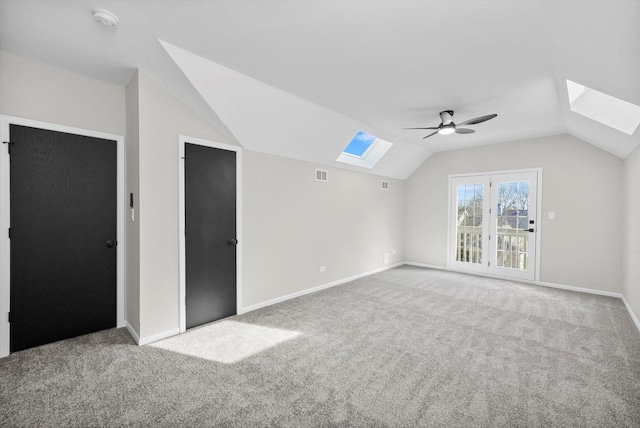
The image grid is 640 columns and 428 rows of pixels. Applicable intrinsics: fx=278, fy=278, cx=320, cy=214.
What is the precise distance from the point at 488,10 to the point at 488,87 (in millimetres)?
1417

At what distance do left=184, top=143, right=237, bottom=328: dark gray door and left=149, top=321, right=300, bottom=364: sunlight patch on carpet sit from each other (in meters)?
0.25

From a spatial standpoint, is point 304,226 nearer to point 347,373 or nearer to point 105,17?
point 347,373

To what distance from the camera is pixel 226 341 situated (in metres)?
2.84

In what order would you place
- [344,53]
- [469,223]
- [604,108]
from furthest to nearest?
[469,223] < [604,108] < [344,53]

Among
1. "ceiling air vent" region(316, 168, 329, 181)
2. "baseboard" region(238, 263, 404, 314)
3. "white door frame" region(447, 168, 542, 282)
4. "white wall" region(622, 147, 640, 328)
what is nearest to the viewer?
"white wall" region(622, 147, 640, 328)

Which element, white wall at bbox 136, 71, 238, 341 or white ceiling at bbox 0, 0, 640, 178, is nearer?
white ceiling at bbox 0, 0, 640, 178

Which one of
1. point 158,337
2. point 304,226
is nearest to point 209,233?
point 158,337

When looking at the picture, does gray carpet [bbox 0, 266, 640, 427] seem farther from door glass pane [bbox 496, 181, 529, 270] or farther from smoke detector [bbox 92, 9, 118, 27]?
smoke detector [bbox 92, 9, 118, 27]

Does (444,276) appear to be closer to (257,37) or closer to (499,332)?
(499,332)

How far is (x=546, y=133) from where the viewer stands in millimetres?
4855

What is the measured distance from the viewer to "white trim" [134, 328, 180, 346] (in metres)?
2.75

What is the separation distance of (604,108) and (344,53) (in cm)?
320

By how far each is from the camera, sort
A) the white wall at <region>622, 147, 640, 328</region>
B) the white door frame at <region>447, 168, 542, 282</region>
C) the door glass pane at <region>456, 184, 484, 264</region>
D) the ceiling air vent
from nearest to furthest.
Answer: the white wall at <region>622, 147, 640, 328</region> → the ceiling air vent → the white door frame at <region>447, 168, 542, 282</region> → the door glass pane at <region>456, 184, 484, 264</region>

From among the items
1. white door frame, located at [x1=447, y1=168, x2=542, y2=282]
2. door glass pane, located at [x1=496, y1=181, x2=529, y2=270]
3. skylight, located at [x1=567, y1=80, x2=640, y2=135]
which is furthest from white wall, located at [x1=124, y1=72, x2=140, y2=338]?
door glass pane, located at [x1=496, y1=181, x2=529, y2=270]
